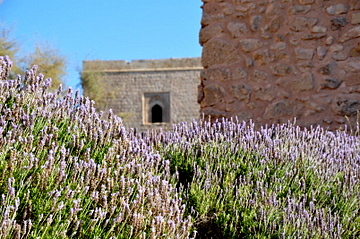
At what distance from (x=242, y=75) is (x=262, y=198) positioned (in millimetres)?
3023

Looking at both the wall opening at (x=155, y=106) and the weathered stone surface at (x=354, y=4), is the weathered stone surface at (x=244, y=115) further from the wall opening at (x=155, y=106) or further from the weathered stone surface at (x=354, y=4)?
the wall opening at (x=155, y=106)

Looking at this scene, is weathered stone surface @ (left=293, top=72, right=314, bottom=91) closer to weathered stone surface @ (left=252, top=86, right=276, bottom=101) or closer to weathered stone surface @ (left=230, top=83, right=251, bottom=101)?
weathered stone surface @ (left=252, top=86, right=276, bottom=101)

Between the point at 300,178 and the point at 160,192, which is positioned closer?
the point at 160,192

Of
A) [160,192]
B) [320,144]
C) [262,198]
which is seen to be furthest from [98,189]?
[320,144]

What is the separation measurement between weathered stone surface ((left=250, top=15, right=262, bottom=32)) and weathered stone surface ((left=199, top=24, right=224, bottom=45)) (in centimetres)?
36

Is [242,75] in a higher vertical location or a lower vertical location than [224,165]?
higher

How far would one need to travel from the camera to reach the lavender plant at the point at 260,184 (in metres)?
2.49

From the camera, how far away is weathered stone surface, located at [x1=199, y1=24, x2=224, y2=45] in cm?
561

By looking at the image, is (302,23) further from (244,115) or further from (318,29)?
(244,115)

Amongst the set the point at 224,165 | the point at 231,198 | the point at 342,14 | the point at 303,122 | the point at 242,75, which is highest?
the point at 342,14

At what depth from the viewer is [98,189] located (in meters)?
2.16

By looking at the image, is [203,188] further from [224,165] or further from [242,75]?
[242,75]

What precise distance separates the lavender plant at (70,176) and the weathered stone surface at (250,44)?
310cm

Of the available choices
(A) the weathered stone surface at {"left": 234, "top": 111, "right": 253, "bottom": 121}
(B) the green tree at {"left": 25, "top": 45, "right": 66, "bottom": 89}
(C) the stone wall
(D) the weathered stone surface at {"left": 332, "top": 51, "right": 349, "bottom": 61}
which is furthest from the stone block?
(B) the green tree at {"left": 25, "top": 45, "right": 66, "bottom": 89}
